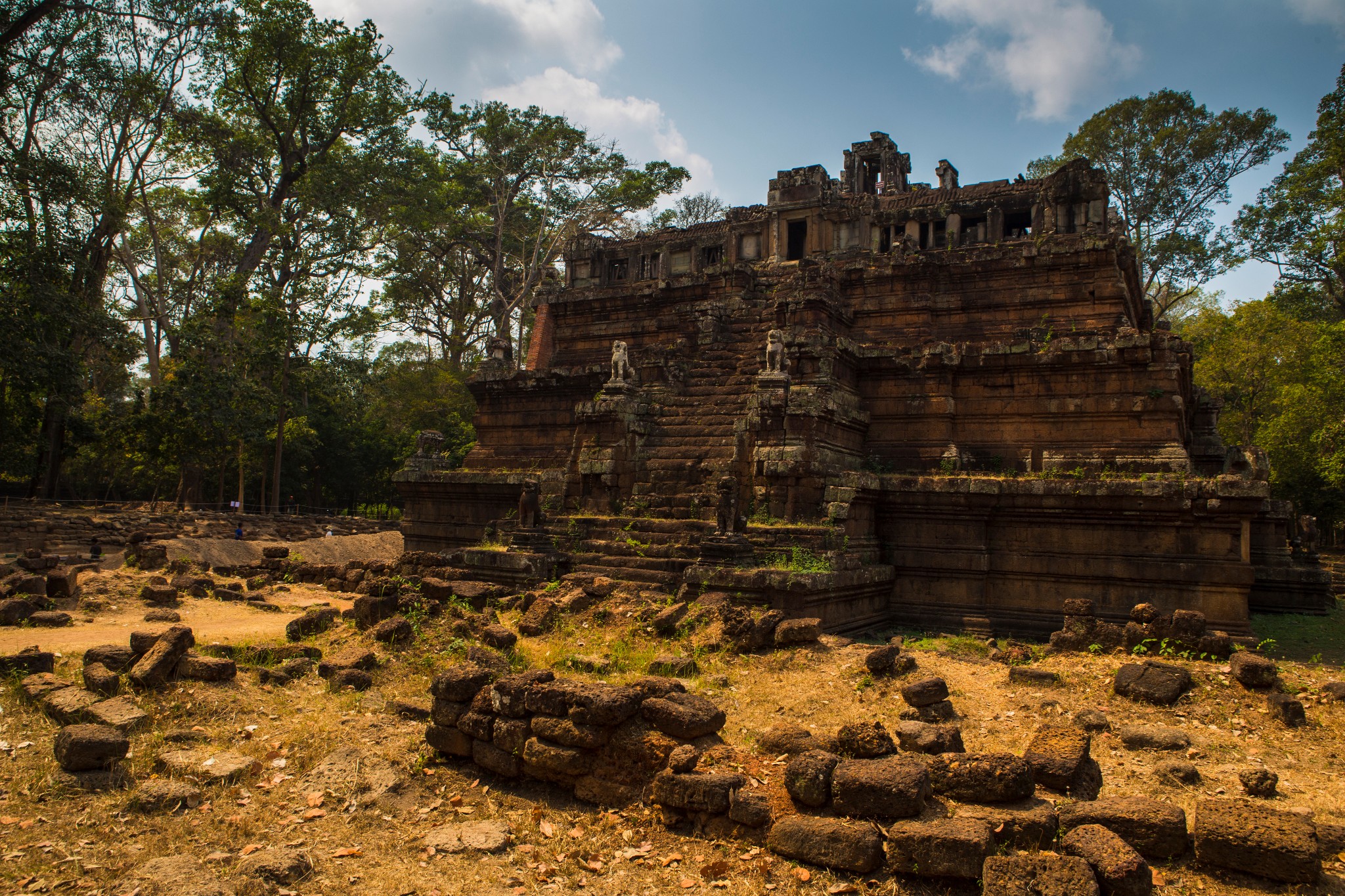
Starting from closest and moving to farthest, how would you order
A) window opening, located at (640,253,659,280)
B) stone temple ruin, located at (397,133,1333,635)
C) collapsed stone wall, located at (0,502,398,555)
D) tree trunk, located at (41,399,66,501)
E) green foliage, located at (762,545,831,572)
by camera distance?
green foliage, located at (762,545,831,572), stone temple ruin, located at (397,133,1333,635), collapsed stone wall, located at (0,502,398,555), tree trunk, located at (41,399,66,501), window opening, located at (640,253,659,280)

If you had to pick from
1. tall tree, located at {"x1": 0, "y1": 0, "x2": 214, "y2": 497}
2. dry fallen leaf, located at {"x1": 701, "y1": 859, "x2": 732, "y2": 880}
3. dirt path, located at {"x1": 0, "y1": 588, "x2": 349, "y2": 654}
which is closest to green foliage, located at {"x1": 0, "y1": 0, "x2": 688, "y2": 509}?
tall tree, located at {"x1": 0, "y1": 0, "x2": 214, "y2": 497}

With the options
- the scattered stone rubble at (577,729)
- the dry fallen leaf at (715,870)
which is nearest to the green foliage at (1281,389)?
the scattered stone rubble at (577,729)

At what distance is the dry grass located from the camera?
16.1 ft

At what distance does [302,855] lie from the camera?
16.5 ft

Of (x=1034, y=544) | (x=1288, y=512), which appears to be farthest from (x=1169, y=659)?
(x=1288, y=512)

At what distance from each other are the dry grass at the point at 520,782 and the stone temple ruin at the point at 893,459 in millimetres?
3098

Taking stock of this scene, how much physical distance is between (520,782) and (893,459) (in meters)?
10.2

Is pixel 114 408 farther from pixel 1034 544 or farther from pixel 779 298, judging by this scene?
pixel 1034 544

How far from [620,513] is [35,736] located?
28.6 feet

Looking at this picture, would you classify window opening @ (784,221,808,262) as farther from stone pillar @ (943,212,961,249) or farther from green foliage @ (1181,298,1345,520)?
green foliage @ (1181,298,1345,520)

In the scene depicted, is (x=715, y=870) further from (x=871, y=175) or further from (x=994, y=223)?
(x=871, y=175)

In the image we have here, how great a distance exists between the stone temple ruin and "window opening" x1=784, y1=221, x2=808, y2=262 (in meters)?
9.63

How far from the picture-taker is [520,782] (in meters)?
6.34

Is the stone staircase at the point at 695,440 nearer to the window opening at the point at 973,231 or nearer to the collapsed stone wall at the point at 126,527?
the collapsed stone wall at the point at 126,527
